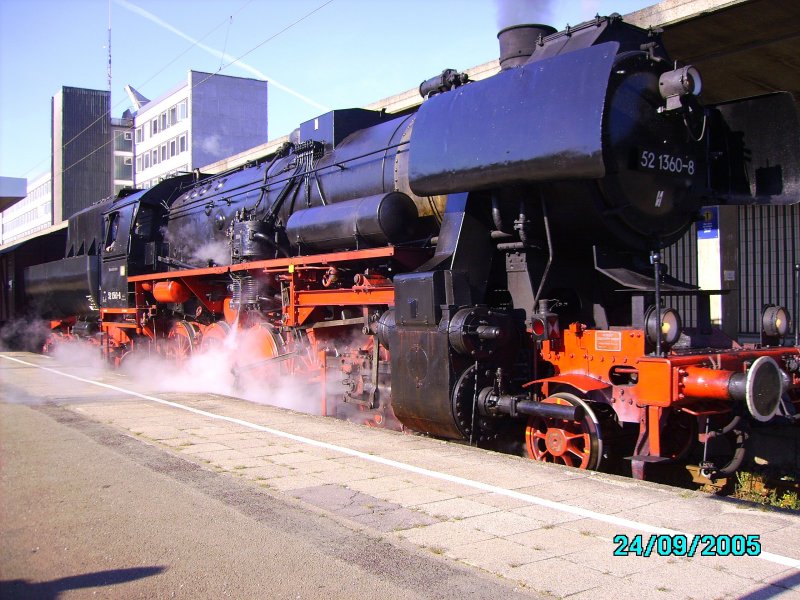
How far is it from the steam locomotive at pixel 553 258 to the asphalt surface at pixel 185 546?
2042 mm

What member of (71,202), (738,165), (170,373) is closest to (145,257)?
(170,373)

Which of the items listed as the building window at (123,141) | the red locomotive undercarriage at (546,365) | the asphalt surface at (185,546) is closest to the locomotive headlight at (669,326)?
the red locomotive undercarriage at (546,365)

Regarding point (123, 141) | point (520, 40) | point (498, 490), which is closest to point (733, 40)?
point (520, 40)

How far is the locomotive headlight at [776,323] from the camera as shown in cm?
586

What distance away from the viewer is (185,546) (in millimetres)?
3701

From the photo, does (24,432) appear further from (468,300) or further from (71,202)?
(71,202)

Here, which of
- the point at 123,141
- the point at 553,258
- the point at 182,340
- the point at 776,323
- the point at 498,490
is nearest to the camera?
the point at 498,490

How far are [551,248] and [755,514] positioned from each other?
240 cm

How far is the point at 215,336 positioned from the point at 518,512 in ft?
25.6

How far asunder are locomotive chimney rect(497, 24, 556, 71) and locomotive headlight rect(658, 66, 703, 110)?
4.41 feet
